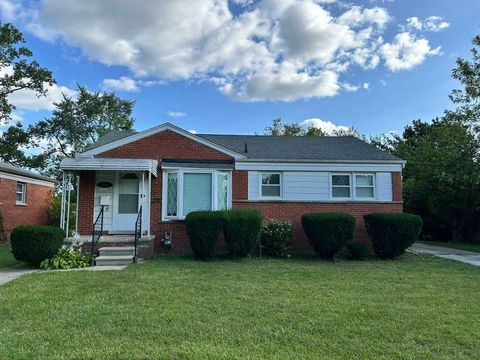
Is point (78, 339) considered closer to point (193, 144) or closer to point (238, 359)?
point (238, 359)

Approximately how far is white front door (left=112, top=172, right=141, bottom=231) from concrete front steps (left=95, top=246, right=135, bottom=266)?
1.55 metres

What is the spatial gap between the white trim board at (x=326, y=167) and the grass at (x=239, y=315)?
5073 millimetres

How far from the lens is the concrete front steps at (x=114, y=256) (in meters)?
10.1

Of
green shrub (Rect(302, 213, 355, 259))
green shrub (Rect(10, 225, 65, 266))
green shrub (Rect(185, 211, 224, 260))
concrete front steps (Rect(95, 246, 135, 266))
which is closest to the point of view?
green shrub (Rect(10, 225, 65, 266))

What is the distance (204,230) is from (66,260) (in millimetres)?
3655

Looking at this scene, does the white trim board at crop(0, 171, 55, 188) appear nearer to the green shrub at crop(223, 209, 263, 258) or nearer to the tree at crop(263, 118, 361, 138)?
the green shrub at crop(223, 209, 263, 258)

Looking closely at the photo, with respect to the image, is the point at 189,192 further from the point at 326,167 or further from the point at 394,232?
the point at 394,232

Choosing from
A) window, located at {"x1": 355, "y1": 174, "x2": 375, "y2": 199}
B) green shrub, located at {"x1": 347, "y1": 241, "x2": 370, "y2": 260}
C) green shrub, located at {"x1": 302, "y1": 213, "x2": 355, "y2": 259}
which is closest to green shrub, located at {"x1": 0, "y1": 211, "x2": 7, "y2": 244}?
green shrub, located at {"x1": 302, "y1": 213, "x2": 355, "y2": 259}

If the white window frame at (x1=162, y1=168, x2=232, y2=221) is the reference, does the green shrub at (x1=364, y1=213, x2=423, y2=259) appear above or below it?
below

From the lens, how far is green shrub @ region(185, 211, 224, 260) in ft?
34.9

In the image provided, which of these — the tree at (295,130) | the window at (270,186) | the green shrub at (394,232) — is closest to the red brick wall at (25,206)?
the window at (270,186)

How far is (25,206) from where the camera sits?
21.1m

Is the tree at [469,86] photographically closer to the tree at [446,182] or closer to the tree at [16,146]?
the tree at [446,182]

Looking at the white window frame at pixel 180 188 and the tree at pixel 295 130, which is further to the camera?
the tree at pixel 295 130
